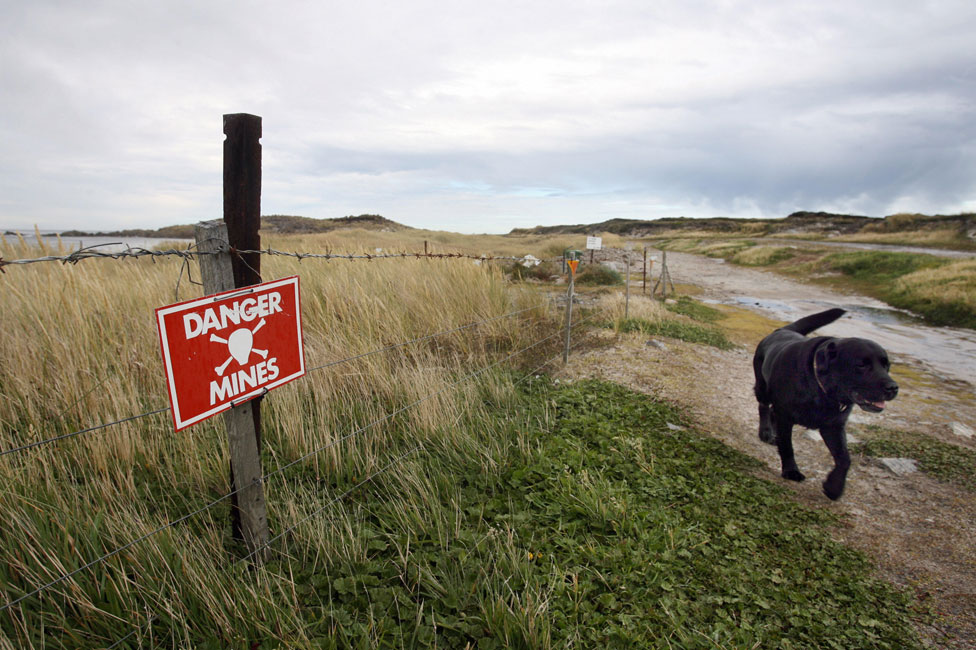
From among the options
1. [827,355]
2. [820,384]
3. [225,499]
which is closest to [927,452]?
[820,384]

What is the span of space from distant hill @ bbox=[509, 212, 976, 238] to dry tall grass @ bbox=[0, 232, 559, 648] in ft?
130

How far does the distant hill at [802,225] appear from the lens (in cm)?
3998

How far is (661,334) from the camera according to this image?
7.62m

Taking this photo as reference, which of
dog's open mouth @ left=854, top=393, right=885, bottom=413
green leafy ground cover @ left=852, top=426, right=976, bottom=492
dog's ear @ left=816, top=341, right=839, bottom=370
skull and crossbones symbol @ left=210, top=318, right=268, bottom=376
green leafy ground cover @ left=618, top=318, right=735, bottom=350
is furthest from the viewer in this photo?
green leafy ground cover @ left=618, top=318, right=735, bottom=350

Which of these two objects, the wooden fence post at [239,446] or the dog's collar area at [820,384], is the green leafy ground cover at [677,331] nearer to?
the dog's collar area at [820,384]

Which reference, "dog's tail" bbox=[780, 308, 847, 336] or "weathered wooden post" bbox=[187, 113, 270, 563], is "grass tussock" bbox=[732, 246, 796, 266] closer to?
"dog's tail" bbox=[780, 308, 847, 336]

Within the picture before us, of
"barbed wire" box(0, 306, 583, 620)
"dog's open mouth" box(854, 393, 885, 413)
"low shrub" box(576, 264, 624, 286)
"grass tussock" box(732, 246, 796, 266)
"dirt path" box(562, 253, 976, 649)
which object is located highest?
"grass tussock" box(732, 246, 796, 266)

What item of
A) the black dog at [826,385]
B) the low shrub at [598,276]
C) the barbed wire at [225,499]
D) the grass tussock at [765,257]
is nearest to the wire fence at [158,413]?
the barbed wire at [225,499]

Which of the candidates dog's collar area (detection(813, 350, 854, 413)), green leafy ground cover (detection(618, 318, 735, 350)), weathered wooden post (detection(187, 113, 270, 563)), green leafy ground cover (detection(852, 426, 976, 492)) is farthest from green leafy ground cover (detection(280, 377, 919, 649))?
green leafy ground cover (detection(618, 318, 735, 350))

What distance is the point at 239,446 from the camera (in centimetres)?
196

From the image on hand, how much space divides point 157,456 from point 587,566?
2.46 metres

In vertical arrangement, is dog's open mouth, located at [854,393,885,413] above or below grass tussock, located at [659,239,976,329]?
below

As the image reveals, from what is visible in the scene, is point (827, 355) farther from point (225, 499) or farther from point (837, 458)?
point (225, 499)

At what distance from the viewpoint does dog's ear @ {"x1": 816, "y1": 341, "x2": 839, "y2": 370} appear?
302 centimetres
